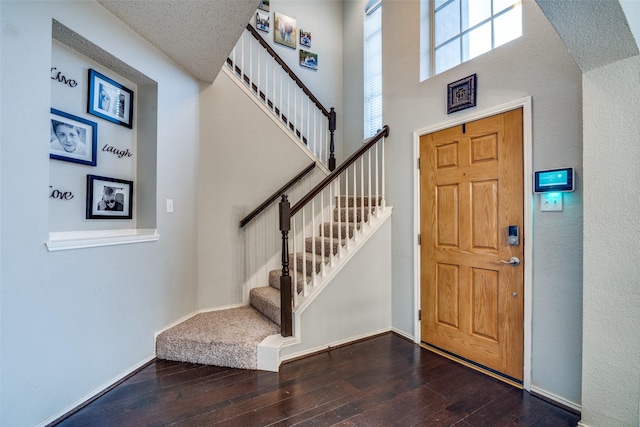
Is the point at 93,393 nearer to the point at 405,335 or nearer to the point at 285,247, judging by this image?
the point at 285,247

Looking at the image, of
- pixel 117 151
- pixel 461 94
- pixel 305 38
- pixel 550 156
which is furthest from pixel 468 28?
pixel 117 151

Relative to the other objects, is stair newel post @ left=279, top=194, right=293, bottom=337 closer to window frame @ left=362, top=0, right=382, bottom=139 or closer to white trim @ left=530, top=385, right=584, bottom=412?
white trim @ left=530, top=385, right=584, bottom=412

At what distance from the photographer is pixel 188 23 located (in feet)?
7.37

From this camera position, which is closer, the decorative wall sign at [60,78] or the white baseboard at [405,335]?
the decorative wall sign at [60,78]

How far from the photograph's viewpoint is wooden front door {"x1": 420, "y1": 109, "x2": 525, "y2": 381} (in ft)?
7.14

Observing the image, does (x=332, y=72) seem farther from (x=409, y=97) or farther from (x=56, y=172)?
(x=56, y=172)

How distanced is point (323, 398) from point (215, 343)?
3.28 ft

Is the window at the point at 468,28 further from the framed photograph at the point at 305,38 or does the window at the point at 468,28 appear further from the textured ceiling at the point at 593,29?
the framed photograph at the point at 305,38

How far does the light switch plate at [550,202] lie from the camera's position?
1.93 metres

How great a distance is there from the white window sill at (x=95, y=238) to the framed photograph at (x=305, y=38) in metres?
3.44

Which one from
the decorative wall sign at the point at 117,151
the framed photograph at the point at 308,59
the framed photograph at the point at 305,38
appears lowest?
the decorative wall sign at the point at 117,151

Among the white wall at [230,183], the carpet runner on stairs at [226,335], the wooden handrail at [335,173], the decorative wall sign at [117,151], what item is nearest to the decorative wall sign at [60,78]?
the decorative wall sign at [117,151]

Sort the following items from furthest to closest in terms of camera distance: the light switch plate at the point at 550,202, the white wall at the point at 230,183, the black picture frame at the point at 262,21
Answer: the black picture frame at the point at 262,21 → the white wall at the point at 230,183 → the light switch plate at the point at 550,202

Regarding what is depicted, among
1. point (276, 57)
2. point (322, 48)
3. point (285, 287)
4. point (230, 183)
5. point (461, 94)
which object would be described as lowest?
point (285, 287)
